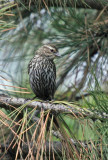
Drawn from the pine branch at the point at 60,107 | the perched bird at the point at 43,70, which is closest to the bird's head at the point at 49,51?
the perched bird at the point at 43,70

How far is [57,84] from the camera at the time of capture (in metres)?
3.86

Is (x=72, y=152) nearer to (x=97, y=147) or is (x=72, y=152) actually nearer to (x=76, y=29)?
(x=97, y=147)

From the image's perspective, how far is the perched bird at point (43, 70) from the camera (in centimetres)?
381

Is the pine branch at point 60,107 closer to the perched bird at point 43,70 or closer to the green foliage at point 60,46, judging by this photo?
the green foliage at point 60,46

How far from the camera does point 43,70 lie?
383 centimetres

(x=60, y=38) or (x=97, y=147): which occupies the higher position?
(x=60, y=38)

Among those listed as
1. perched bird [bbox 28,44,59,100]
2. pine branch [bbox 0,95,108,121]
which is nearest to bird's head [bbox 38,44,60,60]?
perched bird [bbox 28,44,59,100]

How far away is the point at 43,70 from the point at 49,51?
26cm

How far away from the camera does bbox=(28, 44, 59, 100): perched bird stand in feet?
12.5

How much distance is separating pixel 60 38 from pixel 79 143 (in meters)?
1.71

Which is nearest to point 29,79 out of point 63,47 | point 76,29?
point 63,47

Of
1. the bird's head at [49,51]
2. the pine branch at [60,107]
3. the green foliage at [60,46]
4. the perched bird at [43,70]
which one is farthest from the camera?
the perched bird at [43,70]

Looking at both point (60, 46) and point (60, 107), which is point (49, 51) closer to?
point (60, 46)

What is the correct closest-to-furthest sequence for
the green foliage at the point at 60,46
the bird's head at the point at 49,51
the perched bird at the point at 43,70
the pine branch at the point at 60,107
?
the pine branch at the point at 60,107, the green foliage at the point at 60,46, the bird's head at the point at 49,51, the perched bird at the point at 43,70
